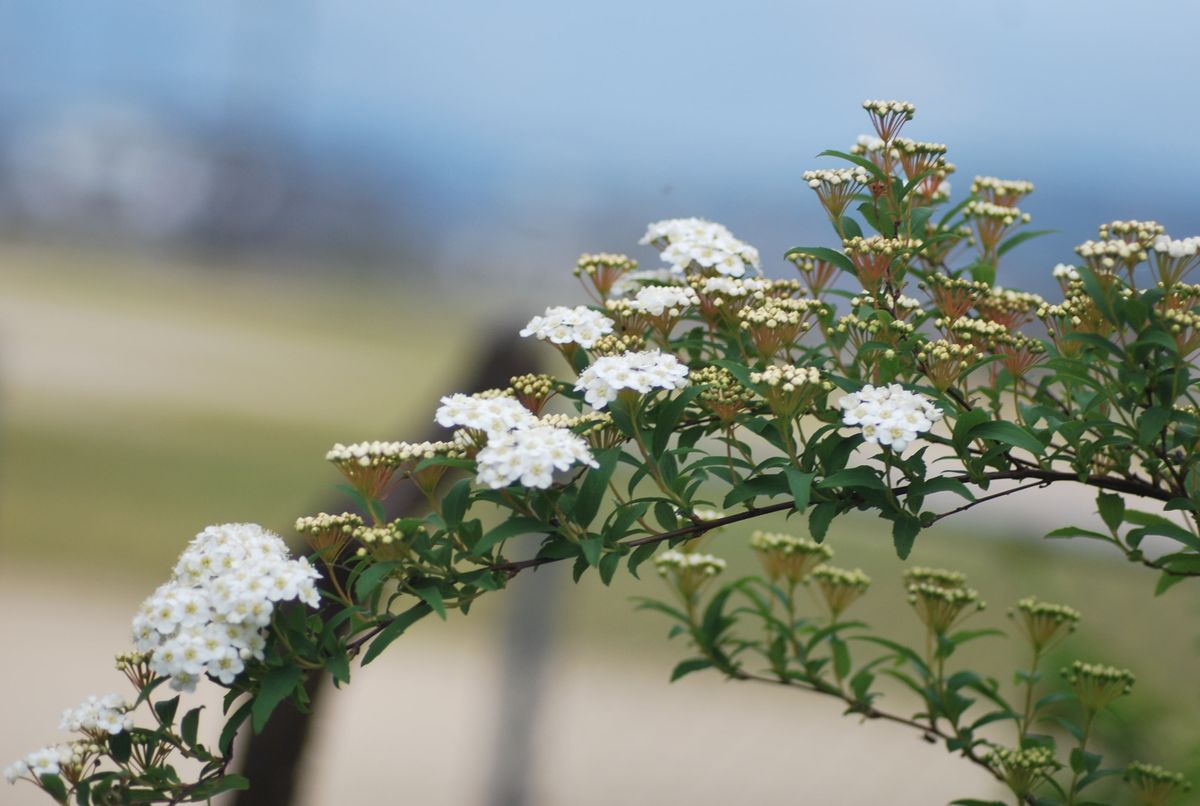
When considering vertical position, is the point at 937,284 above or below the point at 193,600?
above

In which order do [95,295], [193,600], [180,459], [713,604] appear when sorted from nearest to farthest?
1. [193,600]
2. [713,604]
3. [180,459]
4. [95,295]

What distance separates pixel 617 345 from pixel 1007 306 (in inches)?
14.6

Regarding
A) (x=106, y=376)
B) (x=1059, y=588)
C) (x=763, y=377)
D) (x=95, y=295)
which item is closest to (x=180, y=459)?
(x=106, y=376)

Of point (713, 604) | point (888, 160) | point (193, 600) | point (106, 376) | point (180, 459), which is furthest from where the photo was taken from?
point (106, 376)

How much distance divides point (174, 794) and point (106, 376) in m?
7.55

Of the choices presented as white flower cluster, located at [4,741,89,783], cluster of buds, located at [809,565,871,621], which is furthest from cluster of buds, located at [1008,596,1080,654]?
white flower cluster, located at [4,741,89,783]

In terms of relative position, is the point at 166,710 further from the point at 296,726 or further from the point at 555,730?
the point at 555,730

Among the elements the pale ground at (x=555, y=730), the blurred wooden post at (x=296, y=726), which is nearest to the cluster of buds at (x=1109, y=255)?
the blurred wooden post at (x=296, y=726)

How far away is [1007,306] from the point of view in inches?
42.6

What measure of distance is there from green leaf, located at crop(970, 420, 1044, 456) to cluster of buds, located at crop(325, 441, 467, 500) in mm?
373

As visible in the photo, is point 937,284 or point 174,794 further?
point 937,284

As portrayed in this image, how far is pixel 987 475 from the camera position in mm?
902

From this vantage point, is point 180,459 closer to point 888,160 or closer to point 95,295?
point 95,295

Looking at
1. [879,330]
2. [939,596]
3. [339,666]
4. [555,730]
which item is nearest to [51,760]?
[339,666]
